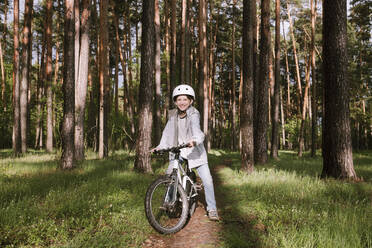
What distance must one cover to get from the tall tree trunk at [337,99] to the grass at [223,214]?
2.08ft

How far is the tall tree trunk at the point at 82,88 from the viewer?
38.7ft

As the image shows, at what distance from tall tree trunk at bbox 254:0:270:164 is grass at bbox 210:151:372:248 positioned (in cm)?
420

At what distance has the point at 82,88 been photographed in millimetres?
12055

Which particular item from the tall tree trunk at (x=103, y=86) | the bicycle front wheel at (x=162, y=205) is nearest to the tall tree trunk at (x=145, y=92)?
the bicycle front wheel at (x=162, y=205)

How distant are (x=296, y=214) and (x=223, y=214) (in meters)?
1.45

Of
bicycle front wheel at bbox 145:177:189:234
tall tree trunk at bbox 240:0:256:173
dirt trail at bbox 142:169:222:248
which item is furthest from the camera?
tall tree trunk at bbox 240:0:256:173

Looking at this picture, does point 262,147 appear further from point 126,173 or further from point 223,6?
point 223,6

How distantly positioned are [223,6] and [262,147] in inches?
840

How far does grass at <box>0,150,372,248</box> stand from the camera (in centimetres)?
347

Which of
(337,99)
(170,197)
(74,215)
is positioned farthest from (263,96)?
(74,215)

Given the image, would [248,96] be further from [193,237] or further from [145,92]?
[193,237]

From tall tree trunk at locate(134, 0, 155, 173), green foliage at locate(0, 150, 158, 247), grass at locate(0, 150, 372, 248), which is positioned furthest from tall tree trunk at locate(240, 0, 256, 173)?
green foliage at locate(0, 150, 158, 247)

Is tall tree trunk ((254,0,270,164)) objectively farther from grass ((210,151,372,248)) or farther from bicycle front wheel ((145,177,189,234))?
bicycle front wheel ((145,177,189,234))

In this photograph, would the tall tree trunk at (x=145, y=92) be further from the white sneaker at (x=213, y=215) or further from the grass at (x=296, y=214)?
the white sneaker at (x=213, y=215)
